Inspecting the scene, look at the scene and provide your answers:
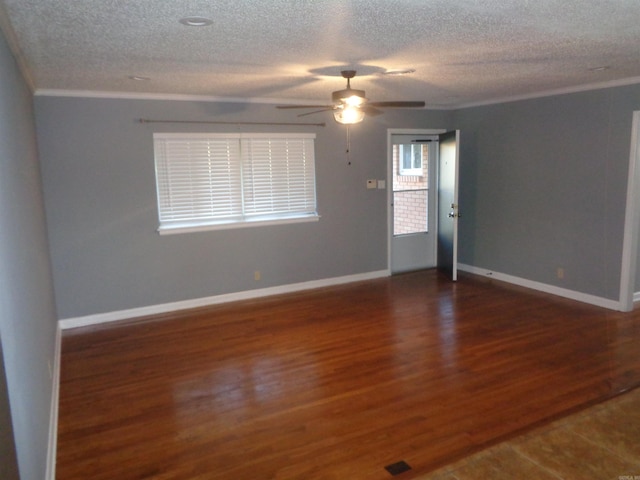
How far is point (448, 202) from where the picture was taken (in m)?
6.40

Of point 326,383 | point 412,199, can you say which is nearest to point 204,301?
point 326,383

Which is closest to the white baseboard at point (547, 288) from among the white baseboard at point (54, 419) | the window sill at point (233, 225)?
the window sill at point (233, 225)

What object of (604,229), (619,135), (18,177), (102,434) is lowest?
(102,434)

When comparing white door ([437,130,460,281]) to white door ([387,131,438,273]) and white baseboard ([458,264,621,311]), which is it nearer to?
white door ([387,131,438,273])

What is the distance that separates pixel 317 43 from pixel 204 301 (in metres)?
3.43

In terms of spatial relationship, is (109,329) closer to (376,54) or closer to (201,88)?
(201,88)

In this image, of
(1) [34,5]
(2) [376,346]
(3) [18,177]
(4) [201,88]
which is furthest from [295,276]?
(1) [34,5]

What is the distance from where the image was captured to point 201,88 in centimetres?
459

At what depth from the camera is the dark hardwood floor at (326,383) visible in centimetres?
266

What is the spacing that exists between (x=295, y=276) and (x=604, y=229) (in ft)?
11.5

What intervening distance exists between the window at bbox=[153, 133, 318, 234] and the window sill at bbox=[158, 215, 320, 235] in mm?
10

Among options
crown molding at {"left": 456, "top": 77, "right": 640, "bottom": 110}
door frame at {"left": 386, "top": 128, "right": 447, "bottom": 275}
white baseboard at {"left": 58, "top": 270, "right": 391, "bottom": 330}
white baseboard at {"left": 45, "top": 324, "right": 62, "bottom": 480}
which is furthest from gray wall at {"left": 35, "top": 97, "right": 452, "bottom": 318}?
crown molding at {"left": 456, "top": 77, "right": 640, "bottom": 110}

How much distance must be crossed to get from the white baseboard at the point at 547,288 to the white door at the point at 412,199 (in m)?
0.70

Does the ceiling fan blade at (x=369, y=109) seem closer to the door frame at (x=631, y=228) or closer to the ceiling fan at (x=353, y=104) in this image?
the ceiling fan at (x=353, y=104)
